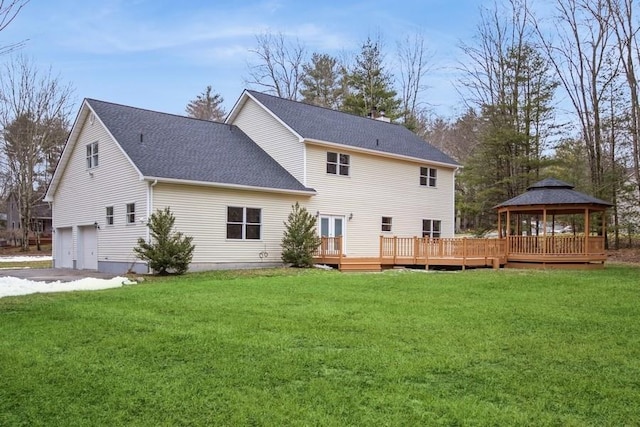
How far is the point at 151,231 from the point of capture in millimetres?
15547

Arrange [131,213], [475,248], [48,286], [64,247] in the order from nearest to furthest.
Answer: [48,286], [131,213], [475,248], [64,247]

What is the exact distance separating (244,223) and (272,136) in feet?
15.2

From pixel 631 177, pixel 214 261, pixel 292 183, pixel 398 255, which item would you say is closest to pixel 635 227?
pixel 631 177

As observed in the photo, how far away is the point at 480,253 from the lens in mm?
17922

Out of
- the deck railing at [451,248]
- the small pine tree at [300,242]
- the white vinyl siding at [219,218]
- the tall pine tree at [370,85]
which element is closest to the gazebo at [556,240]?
the deck railing at [451,248]

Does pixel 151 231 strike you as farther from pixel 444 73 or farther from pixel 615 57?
pixel 444 73

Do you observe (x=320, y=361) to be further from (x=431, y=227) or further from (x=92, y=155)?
(x=431, y=227)

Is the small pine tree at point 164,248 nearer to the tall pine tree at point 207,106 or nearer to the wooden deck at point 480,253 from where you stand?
the wooden deck at point 480,253

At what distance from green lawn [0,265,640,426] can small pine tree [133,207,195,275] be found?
523cm

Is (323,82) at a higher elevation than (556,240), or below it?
higher

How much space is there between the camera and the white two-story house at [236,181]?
16.5 m

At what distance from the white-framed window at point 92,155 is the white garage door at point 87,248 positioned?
2257 mm

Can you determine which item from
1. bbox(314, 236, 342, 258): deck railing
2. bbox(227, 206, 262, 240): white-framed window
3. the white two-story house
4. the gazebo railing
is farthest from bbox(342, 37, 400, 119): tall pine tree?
bbox(227, 206, 262, 240): white-framed window

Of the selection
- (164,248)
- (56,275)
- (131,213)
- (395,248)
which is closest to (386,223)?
(395,248)
